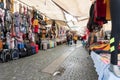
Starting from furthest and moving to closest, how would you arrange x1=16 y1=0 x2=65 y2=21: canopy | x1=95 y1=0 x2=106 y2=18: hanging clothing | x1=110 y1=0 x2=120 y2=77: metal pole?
x1=16 y1=0 x2=65 y2=21: canopy, x1=95 y1=0 x2=106 y2=18: hanging clothing, x1=110 y1=0 x2=120 y2=77: metal pole

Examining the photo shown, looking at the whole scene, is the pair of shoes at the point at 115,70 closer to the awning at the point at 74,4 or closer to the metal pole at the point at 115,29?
the metal pole at the point at 115,29

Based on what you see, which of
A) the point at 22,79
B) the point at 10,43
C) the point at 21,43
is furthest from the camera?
the point at 21,43

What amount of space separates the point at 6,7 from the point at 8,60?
80.9 inches

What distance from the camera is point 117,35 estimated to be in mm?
1656

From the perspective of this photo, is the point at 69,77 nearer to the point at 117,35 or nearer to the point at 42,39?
the point at 117,35

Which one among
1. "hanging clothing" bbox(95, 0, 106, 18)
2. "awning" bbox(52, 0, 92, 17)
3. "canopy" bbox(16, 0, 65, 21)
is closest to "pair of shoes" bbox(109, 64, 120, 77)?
"hanging clothing" bbox(95, 0, 106, 18)

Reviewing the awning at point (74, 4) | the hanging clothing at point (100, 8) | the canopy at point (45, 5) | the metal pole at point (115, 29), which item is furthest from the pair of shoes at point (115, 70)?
the canopy at point (45, 5)

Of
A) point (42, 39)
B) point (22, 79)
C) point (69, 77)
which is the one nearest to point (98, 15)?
point (69, 77)

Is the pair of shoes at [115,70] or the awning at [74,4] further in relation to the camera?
the awning at [74,4]

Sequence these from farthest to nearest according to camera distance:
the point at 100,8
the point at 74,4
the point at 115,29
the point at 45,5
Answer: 1. the point at 45,5
2. the point at 74,4
3. the point at 100,8
4. the point at 115,29

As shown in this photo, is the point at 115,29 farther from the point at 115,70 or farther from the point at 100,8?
the point at 100,8

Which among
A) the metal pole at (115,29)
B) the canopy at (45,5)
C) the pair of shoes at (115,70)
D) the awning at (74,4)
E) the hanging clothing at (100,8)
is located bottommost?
the pair of shoes at (115,70)

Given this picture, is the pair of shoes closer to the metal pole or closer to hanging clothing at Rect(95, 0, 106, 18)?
the metal pole

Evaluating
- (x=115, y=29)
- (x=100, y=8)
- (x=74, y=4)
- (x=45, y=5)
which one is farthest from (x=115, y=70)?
(x=45, y=5)
